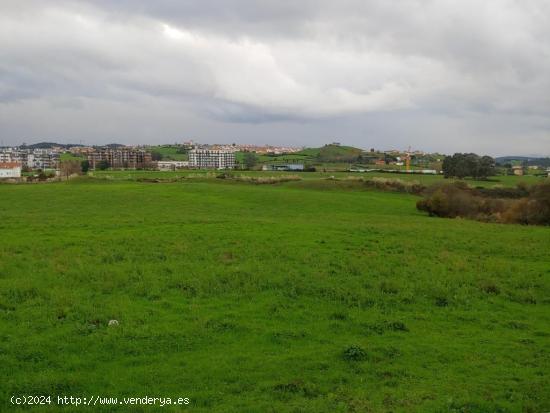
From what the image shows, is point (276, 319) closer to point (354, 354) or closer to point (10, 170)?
point (354, 354)

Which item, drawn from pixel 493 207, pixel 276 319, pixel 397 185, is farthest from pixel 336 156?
pixel 276 319

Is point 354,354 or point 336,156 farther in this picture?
point 336,156

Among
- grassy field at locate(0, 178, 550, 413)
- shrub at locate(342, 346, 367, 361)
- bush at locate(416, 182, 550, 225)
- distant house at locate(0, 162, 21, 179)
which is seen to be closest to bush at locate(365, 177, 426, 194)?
bush at locate(416, 182, 550, 225)

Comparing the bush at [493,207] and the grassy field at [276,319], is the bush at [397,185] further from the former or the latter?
the grassy field at [276,319]

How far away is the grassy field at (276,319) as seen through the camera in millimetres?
8344

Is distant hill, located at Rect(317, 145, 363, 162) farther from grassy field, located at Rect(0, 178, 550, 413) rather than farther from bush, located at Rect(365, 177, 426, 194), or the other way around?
grassy field, located at Rect(0, 178, 550, 413)

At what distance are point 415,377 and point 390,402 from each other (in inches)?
50.8

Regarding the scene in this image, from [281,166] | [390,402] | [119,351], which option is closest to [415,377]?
[390,402]

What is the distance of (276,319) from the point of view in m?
12.1

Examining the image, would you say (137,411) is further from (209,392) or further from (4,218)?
(4,218)

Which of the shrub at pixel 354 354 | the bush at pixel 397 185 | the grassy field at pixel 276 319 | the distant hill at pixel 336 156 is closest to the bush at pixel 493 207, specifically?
the grassy field at pixel 276 319

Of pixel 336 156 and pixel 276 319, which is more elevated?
pixel 336 156

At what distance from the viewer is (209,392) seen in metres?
8.15

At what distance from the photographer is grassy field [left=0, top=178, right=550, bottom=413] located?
27.4 feet
